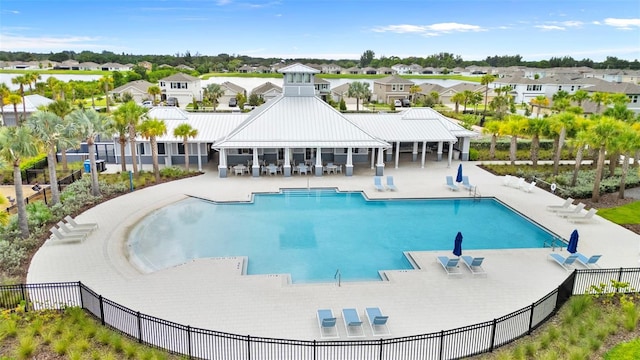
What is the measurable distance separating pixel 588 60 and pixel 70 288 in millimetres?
205036

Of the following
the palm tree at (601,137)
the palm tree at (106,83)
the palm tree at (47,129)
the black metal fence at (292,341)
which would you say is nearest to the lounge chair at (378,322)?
the black metal fence at (292,341)

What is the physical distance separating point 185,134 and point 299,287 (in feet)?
61.8

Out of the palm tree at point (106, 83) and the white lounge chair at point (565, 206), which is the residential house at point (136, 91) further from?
the white lounge chair at point (565, 206)

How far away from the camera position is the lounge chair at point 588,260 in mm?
18203

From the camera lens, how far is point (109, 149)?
38.9 meters

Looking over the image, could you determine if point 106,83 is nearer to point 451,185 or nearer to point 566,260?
point 451,185

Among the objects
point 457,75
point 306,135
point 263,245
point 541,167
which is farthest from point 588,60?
point 263,245

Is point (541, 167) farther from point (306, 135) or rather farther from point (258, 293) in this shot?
point (258, 293)

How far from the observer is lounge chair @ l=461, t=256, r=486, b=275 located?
17.8m

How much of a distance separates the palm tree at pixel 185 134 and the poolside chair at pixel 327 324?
21.3 m

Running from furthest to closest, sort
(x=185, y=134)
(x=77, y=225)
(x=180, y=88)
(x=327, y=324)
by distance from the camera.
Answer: (x=180, y=88) < (x=185, y=134) < (x=77, y=225) < (x=327, y=324)

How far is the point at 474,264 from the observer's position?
1806cm

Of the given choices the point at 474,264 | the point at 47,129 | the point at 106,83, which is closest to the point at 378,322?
the point at 474,264

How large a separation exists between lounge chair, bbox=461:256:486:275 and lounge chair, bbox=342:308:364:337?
20.3ft
